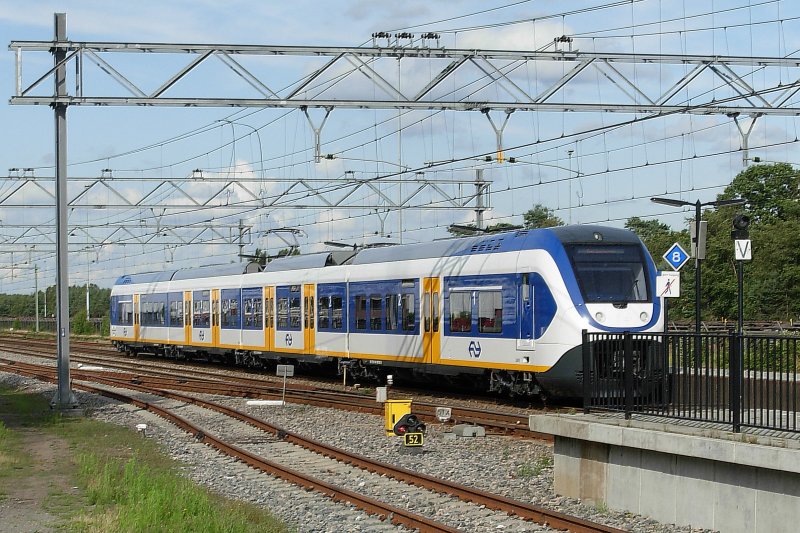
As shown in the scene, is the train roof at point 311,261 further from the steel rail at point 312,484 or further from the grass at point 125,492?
the grass at point 125,492

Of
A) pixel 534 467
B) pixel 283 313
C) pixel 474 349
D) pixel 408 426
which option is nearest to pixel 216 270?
pixel 283 313

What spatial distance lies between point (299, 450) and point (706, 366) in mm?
7612

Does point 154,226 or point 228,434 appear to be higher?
point 154,226

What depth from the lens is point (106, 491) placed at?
13.2 meters

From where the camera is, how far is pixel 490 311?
2327 cm

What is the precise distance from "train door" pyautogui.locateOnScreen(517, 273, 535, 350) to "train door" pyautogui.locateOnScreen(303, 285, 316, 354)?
1170 centimetres

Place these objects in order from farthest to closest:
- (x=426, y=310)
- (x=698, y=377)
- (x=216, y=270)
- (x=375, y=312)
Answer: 1. (x=216, y=270)
2. (x=375, y=312)
3. (x=426, y=310)
4. (x=698, y=377)

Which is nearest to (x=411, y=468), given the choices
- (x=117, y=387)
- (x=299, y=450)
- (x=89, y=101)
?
(x=299, y=450)

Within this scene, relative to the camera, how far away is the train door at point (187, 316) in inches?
1753

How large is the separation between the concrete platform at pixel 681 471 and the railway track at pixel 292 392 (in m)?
4.67

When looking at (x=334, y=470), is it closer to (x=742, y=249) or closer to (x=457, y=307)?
(x=742, y=249)

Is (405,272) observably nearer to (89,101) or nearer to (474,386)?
(474,386)

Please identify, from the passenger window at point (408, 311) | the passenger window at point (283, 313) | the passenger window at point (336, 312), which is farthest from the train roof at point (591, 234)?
the passenger window at point (283, 313)

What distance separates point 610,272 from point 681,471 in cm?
1033
